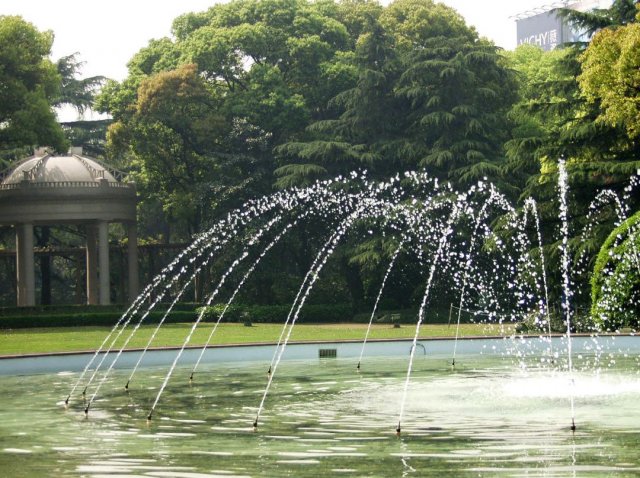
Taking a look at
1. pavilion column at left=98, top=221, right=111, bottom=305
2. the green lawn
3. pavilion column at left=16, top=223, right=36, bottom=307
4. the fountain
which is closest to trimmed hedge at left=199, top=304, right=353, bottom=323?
the green lawn

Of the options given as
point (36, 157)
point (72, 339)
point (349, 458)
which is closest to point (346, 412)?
point (349, 458)

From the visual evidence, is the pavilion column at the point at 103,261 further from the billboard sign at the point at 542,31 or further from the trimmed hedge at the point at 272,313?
the billboard sign at the point at 542,31

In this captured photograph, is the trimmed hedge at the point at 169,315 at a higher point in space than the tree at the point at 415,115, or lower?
lower

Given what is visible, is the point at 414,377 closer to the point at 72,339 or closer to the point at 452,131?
the point at 72,339

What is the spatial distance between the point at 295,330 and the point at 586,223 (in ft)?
35.9

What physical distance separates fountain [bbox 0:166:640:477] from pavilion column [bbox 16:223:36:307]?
20.1 meters

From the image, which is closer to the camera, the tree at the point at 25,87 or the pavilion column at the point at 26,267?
the pavilion column at the point at 26,267

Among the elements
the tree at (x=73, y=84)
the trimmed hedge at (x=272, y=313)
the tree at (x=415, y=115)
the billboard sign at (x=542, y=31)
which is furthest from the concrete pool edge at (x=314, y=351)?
the billboard sign at (x=542, y=31)

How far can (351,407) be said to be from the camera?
61.4 ft

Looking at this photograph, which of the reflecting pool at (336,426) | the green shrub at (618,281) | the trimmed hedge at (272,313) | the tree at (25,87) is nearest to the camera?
the reflecting pool at (336,426)

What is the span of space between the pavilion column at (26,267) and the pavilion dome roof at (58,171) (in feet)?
7.33

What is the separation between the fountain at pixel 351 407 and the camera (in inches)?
515

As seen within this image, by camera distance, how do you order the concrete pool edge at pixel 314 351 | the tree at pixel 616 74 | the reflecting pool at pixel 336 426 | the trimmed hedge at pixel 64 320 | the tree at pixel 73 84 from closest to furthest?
the reflecting pool at pixel 336 426 → the concrete pool edge at pixel 314 351 → the tree at pixel 616 74 → the trimmed hedge at pixel 64 320 → the tree at pixel 73 84

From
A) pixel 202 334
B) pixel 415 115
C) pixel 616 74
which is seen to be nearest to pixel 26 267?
pixel 202 334
